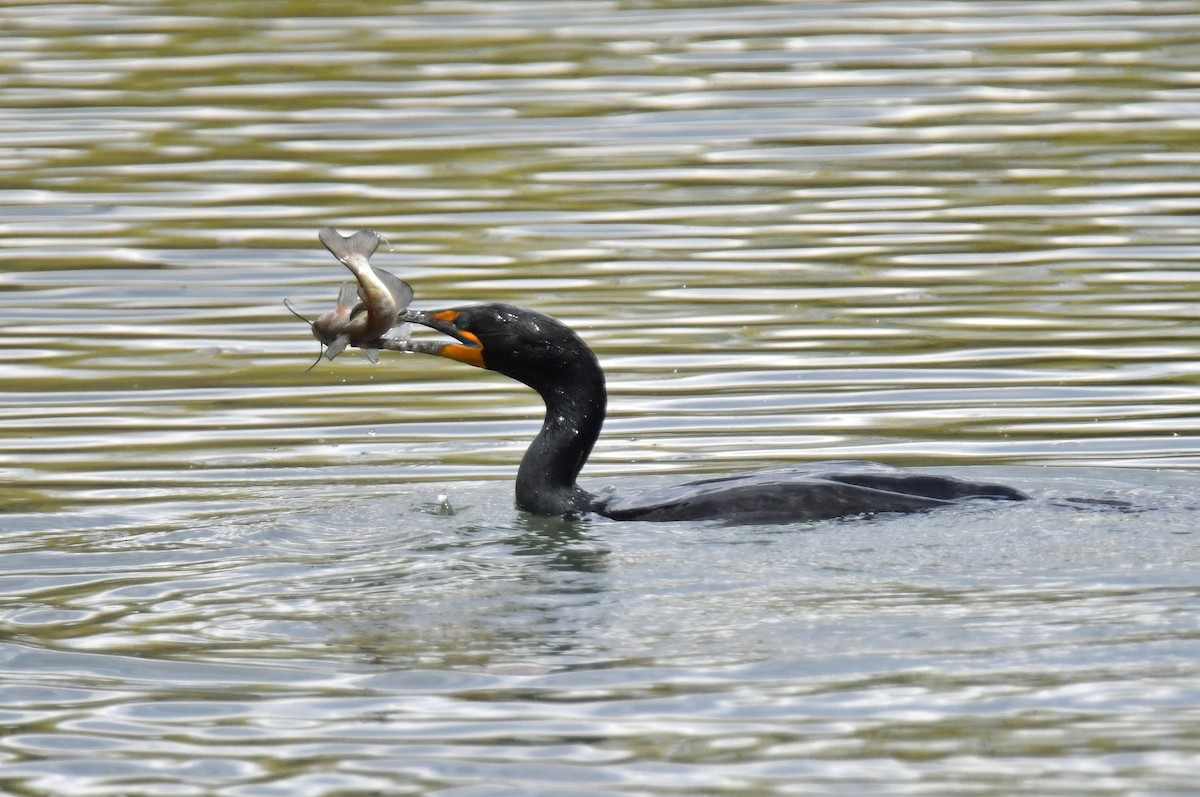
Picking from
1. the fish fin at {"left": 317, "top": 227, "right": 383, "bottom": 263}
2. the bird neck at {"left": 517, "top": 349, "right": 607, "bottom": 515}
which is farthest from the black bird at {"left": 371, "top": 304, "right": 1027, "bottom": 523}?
the fish fin at {"left": 317, "top": 227, "right": 383, "bottom": 263}

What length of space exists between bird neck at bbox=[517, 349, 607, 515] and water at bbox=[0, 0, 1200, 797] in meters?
0.19

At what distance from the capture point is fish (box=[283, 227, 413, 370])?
871 centimetres

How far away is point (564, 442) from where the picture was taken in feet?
30.1

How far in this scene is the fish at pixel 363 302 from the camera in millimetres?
8711

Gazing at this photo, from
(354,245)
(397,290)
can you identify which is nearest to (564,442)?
(397,290)

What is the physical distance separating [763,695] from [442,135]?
10.3 metres

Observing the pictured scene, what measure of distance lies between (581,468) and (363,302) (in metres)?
1.25

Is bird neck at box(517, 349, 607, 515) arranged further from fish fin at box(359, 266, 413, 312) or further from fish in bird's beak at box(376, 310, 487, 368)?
fish fin at box(359, 266, 413, 312)

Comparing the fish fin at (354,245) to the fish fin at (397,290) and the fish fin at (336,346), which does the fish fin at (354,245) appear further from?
the fish fin at (336,346)

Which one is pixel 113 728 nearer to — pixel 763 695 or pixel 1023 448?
pixel 763 695

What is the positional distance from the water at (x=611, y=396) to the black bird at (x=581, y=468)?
18 centimetres

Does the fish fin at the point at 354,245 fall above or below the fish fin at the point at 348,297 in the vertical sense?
above

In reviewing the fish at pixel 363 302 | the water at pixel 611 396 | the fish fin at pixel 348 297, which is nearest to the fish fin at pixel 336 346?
the fish at pixel 363 302

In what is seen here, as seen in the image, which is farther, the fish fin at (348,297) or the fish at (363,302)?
the fish fin at (348,297)
